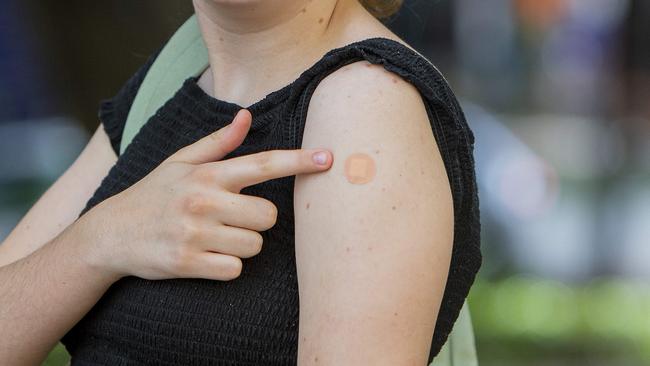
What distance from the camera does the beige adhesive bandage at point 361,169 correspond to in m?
1.21

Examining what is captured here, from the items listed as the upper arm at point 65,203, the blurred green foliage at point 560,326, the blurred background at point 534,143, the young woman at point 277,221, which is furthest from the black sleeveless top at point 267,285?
the blurred green foliage at point 560,326

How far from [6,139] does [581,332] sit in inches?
119

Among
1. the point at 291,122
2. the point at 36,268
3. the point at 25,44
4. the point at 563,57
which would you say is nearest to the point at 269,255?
the point at 291,122

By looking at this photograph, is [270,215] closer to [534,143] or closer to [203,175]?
[203,175]

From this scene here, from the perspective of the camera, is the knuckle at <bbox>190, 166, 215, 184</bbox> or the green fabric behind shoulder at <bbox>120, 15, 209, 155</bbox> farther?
the green fabric behind shoulder at <bbox>120, 15, 209, 155</bbox>

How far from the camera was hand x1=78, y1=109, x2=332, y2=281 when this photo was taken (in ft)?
4.36

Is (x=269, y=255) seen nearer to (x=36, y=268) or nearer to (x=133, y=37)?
(x=36, y=268)

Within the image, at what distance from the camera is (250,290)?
136cm

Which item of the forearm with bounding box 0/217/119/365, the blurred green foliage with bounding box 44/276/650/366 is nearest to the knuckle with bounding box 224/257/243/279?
the forearm with bounding box 0/217/119/365

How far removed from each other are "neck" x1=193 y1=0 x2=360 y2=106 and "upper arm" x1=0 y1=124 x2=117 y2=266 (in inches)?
16.6

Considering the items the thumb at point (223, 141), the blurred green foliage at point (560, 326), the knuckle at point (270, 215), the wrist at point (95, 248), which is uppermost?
the thumb at point (223, 141)

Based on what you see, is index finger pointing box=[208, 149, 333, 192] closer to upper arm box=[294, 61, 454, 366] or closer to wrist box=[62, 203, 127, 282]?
upper arm box=[294, 61, 454, 366]

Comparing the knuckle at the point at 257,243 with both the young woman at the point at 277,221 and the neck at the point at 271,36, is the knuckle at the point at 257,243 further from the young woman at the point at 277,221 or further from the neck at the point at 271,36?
the neck at the point at 271,36

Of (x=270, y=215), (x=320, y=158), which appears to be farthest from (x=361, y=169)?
(x=270, y=215)
